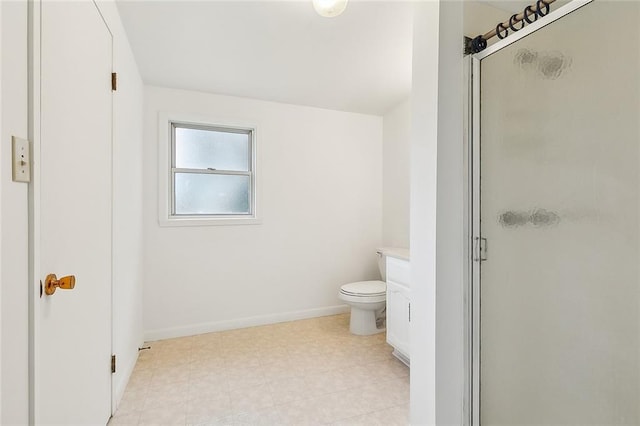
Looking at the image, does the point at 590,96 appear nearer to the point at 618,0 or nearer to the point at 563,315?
the point at 618,0

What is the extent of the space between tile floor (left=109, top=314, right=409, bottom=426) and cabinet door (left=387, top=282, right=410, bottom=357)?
159mm

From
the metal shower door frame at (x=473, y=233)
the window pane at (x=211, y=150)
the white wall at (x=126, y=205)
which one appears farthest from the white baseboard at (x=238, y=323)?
the metal shower door frame at (x=473, y=233)

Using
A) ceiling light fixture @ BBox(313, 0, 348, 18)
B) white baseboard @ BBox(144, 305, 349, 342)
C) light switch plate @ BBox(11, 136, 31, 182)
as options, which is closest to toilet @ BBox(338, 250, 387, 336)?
white baseboard @ BBox(144, 305, 349, 342)

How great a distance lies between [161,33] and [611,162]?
2.52m

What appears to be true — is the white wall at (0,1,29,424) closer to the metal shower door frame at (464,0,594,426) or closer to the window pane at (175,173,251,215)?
the metal shower door frame at (464,0,594,426)

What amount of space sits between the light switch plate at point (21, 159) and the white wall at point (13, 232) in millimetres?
15

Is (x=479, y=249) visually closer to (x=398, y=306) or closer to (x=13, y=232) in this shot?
(x=398, y=306)

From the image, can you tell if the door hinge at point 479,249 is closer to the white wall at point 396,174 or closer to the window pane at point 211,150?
the white wall at point 396,174

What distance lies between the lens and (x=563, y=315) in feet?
4.51

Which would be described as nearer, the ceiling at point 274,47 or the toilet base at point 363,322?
the ceiling at point 274,47

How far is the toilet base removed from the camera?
105 inches

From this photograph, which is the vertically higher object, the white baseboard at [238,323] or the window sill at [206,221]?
the window sill at [206,221]

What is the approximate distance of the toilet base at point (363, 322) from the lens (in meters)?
2.67

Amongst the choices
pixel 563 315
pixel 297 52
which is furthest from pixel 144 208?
pixel 563 315
